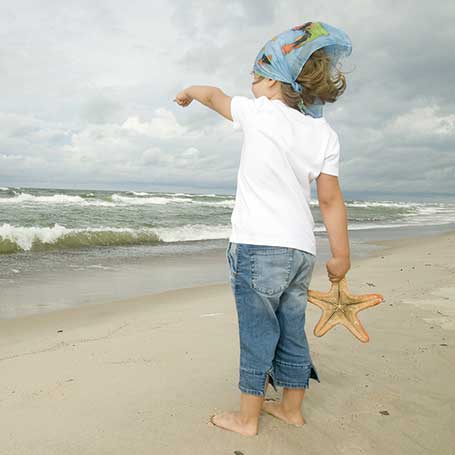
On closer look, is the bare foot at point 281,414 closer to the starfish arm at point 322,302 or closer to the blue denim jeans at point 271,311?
the blue denim jeans at point 271,311

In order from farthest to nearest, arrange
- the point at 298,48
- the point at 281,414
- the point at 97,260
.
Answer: the point at 97,260 → the point at 281,414 → the point at 298,48

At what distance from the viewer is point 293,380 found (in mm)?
2271

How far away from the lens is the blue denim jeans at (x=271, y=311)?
2057 millimetres

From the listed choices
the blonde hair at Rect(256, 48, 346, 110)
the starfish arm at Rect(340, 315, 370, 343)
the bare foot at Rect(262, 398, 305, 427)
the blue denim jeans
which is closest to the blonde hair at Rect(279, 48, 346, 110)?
the blonde hair at Rect(256, 48, 346, 110)

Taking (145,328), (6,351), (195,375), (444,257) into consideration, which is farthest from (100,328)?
(444,257)

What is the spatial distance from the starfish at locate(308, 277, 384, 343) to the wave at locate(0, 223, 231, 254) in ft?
31.8

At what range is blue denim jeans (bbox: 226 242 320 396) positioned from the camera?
2057 millimetres

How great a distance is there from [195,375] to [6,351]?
5.60 feet

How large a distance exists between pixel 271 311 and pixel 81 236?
36.5ft

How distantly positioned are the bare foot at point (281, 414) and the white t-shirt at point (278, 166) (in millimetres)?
880

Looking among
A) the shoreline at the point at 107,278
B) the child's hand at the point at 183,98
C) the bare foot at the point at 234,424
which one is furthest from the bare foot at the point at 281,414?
the shoreline at the point at 107,278

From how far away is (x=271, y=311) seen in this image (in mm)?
2102

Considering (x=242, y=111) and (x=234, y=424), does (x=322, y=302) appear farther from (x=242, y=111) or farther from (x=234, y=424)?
(x=242, y=111)

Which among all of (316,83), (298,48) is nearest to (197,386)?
(316,83)
